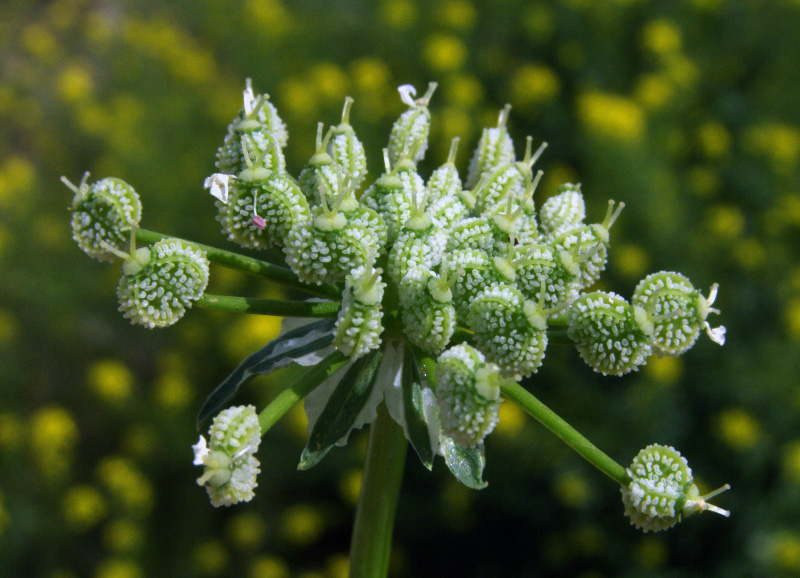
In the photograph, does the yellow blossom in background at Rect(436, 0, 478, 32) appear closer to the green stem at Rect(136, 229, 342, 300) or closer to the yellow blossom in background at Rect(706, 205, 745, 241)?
the yellow blossom in background at Rect(706, 205, 745, 241)

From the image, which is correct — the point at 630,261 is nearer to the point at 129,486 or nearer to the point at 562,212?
the point at 562,212

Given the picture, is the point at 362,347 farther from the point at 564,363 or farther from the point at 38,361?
the point at 38,361

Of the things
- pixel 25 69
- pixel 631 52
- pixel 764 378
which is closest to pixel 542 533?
pixel 764 378

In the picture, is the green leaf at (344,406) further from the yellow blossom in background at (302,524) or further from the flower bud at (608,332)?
the yellow blossom in background at (302,524)

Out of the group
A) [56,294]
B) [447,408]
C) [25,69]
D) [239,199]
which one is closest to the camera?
[447,408]

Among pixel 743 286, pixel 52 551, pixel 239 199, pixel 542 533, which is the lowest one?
pixel 52 551

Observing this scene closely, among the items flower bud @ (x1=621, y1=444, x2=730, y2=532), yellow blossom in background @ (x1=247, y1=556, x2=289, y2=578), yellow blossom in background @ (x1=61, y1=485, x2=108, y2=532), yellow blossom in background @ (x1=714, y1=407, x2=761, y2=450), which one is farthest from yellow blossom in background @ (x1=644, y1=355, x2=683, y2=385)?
yellow blossom in background @ (x1=61, y1=485, x2=108, y2=532)
